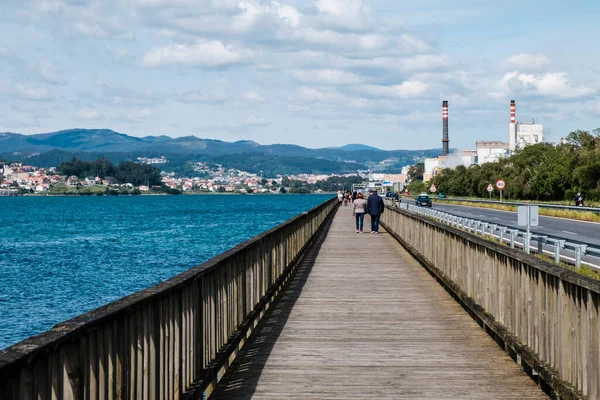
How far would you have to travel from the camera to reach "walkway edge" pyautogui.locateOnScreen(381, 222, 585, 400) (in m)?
7.06

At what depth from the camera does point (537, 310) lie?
8.05 meters

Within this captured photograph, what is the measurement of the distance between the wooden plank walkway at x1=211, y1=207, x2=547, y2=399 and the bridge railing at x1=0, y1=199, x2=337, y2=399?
1.34 feet

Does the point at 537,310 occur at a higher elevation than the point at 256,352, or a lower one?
higher

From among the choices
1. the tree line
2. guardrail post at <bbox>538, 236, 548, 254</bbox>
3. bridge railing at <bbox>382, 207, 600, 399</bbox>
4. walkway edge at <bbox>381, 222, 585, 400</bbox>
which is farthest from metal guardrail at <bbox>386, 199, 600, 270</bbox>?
the tree line

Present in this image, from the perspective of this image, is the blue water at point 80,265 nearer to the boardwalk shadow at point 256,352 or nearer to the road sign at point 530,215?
the boardwalk shadow at point 256,352

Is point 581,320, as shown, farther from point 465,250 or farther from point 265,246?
point 265,246

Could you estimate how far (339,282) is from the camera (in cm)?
1756

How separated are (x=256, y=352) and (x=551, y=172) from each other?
87093 millimetres

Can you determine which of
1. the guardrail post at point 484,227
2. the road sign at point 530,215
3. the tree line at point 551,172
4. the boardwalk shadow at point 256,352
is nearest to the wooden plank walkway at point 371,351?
the boardwalk shadow at point 256,352

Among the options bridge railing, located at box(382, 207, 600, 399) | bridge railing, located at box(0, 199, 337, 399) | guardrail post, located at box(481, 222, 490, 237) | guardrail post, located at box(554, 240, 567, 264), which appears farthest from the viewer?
guardrail post, located at box(481, 222, 490, 237)

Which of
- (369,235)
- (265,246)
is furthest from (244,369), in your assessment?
(369,235)

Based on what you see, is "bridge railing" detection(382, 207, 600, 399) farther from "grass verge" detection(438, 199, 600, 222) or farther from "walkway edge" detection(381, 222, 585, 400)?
"grass verge" detection(438, 199, 600, 222)

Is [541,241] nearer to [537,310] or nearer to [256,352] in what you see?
[256,352]

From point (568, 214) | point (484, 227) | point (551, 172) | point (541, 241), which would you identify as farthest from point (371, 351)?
point (551, 172)
